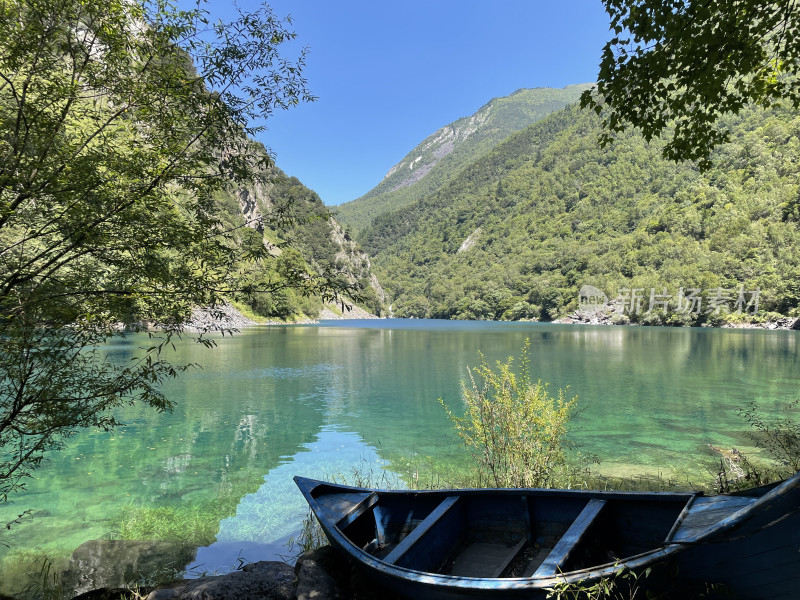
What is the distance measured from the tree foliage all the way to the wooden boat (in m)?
4.76

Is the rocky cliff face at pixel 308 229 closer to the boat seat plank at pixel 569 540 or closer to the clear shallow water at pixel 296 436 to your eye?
the boat seat plank at pixel 569 540

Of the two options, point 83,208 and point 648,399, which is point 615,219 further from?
point 83,208

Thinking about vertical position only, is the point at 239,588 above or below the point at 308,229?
below

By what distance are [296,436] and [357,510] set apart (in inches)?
403

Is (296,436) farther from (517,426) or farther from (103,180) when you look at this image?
(103,180)

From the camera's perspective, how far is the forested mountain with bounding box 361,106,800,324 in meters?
83.1

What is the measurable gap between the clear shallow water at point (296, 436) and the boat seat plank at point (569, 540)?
16.9 ft

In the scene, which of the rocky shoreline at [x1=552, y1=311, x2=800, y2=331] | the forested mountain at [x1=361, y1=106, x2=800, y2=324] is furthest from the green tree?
the rocky shoreline at [x1=552, y1=311, x2=800, y2=331]

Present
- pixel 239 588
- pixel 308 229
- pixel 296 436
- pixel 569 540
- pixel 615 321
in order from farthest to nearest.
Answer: pixel 308 229 → pixel 615 321 → pixel 296 436 → pixel 239 588 → pixel 569 540

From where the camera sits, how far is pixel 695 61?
18.0 feet

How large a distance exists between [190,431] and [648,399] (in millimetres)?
20170

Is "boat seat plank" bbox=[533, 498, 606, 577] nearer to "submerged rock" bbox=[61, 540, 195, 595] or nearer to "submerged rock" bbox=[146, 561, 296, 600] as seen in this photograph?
"submerged rock" bbox=[146, 561, 296, 600]

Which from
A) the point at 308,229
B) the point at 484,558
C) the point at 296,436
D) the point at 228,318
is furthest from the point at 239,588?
the point at 308,229

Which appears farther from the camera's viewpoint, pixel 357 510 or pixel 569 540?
pixel 357 510
